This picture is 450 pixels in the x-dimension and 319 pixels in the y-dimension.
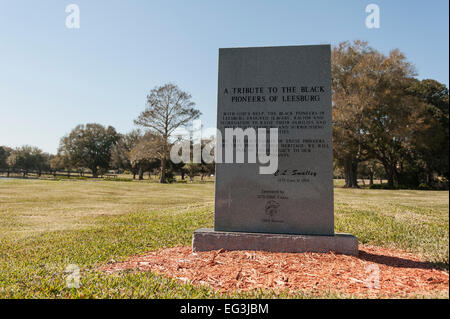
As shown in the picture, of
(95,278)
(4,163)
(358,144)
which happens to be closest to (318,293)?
(95,278)

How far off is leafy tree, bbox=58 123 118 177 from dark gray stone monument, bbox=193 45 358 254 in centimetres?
7201

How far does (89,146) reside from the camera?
71.2 m

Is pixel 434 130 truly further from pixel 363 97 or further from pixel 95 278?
pixel 95 278

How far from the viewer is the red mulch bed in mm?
3807

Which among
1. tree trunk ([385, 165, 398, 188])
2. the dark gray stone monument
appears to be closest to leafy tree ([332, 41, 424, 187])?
tree trunk ([385, 165, 398, 188])

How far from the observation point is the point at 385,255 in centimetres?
561

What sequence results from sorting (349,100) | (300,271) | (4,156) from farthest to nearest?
1. (4,156)
2. (349,100)
3. (300,271)

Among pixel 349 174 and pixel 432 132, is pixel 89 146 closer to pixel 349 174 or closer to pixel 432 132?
pixel 349 174

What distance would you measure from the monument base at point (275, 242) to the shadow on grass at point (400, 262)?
12.0 inches

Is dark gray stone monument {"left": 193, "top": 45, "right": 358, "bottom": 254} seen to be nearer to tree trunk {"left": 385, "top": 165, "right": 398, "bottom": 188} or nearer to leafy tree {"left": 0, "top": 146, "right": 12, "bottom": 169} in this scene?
tree trunk {"left": 385, "top": 165, "right": 398, "bottom": 188}

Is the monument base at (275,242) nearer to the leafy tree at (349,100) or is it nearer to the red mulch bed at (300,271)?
the red mulch bed at (300,271)

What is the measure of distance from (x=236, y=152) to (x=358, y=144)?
3509 cm

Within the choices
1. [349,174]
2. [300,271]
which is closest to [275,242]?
[300,271]

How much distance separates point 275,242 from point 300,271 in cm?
111
